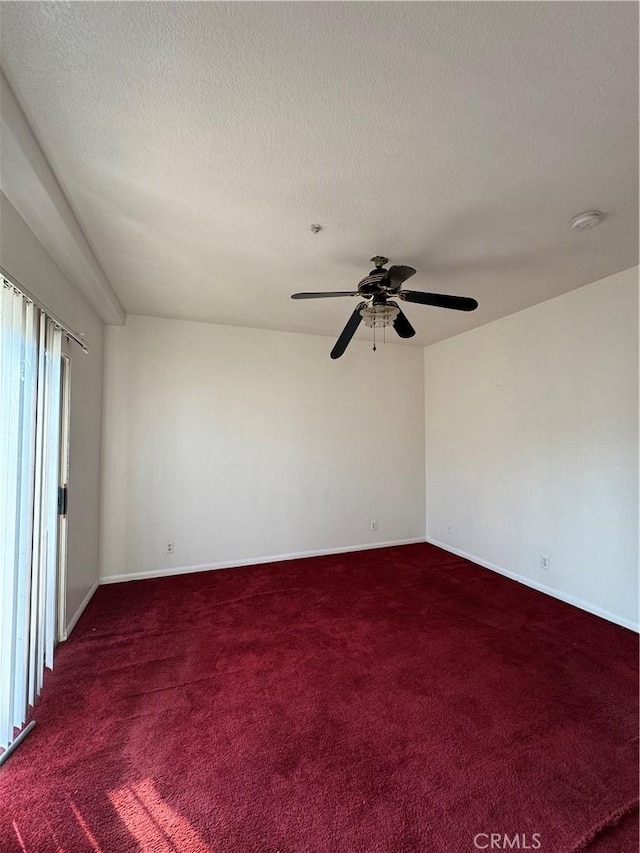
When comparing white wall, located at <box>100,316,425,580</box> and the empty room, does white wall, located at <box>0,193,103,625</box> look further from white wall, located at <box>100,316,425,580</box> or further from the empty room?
white wall, located at <box>100,316,425,580</box>

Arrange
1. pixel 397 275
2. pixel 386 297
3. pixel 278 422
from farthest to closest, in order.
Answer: pixel 278 422 → pixel 386 297 → pixel 397 275

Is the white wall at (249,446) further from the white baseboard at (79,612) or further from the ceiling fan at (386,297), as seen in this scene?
the ceiling fan at (386,297)

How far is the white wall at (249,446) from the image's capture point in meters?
3.71

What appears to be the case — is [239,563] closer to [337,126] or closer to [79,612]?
[79,612]

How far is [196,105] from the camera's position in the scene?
1345 mm

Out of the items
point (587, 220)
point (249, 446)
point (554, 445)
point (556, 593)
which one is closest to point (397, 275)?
point (587, 220)

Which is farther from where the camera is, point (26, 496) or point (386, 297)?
point (386, 297)

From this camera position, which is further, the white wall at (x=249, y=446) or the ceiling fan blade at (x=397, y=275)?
the white wall at (x=249, y=446)

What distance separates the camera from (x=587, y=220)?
6.62 ft

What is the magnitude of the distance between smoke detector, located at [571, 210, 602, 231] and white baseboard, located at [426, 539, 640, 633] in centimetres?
277

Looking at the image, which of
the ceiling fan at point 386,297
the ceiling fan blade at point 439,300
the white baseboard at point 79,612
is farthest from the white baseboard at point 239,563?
the ceiling fan blade at point 439,300

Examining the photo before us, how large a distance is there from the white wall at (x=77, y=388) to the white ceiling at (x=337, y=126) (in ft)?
1.12

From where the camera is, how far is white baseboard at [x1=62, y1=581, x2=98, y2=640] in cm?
261

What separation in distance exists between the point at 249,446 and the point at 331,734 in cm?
284
